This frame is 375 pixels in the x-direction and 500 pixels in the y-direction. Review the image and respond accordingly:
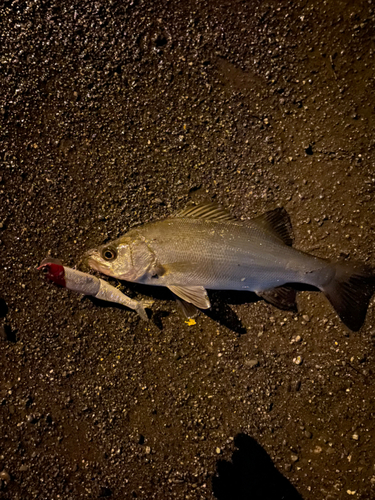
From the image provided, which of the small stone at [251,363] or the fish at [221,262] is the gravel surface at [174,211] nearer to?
the small stone at [251,363]

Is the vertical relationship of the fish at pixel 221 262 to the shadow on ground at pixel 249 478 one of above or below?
above

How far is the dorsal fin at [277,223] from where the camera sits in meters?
2.76

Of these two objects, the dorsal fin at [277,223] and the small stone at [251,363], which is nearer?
the dorsal fin at [277,223]

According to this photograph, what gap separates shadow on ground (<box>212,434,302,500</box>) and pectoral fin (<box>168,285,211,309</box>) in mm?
1496

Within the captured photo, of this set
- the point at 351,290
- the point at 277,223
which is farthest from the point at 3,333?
the point at 351,290

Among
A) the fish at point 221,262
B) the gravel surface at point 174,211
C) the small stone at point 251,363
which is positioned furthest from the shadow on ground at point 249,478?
the fish at point 221,262

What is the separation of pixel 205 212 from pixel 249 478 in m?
2.73

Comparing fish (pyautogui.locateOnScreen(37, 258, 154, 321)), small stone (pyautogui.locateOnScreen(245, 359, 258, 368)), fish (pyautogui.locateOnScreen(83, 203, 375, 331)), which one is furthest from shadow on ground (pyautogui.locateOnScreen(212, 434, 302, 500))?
fish (pyautogui.locateOnScreen(37, 258, 154, 321))

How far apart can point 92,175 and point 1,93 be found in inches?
50.1

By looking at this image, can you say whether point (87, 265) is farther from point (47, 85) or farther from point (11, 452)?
point (11, 452)

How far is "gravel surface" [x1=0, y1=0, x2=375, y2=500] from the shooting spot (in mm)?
2846

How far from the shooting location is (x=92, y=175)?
2973 millimetres

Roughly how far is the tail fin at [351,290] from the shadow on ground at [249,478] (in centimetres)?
163

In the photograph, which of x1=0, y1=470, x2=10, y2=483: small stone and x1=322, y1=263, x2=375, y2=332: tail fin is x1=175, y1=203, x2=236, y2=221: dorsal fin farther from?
x1=0, y1=470, x2=10, y2=483: small stone
